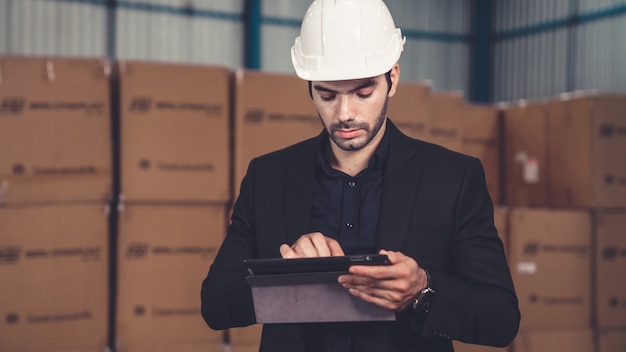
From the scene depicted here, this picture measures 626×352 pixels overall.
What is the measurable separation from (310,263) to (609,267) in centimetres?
304

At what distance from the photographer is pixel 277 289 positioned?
142 centimetres

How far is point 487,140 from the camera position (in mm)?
4477

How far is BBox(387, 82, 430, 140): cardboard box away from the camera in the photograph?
3.71m

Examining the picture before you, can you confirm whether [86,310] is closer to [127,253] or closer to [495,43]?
[127,253]

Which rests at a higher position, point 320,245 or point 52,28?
point 52,28

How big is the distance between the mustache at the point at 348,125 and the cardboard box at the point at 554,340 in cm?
251

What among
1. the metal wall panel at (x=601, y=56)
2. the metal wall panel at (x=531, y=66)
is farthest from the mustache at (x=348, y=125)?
the metal wall panel at (x=531, y=66)

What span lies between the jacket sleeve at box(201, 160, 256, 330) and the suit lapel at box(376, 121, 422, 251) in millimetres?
299

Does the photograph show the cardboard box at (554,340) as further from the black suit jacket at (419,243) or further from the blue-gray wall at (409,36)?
the blue-gray wall at (409,36)

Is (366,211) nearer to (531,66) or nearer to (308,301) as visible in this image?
(308,301)

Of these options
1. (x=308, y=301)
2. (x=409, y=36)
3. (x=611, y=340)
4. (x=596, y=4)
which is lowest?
(x=611, y=340)

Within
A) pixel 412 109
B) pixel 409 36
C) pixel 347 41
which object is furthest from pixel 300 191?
pixel 409 36

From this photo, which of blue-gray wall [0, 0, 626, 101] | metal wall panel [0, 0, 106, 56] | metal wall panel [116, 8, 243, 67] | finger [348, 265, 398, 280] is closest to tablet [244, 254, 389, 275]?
finger [348, 265, 398, 280]

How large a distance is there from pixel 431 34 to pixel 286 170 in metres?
9.24
